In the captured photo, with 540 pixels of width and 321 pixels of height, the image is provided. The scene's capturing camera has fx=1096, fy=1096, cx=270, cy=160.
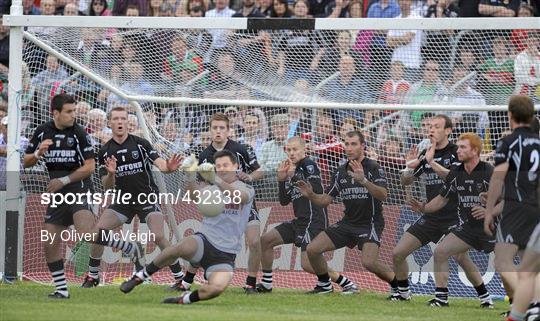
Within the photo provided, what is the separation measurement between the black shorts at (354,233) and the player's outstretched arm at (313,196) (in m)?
0.33

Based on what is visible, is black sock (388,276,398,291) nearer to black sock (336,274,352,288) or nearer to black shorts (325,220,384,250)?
black shorts (325,220,384,250)

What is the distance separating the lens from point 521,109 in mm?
10102

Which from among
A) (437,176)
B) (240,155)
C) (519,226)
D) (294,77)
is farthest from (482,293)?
(294,77)

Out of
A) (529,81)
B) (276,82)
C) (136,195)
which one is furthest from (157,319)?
(529,81)

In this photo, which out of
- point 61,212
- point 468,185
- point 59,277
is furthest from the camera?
point 468,185

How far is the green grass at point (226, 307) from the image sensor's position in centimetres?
1016

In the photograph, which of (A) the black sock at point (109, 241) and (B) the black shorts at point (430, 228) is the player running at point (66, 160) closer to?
(A) the black sock at point (109, 241)

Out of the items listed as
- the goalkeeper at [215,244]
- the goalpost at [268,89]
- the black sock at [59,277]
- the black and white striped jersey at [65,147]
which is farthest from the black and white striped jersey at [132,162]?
the goalkeeper at [215,244]

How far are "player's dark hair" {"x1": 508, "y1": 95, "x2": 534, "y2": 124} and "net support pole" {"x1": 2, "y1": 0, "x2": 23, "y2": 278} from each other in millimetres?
6164

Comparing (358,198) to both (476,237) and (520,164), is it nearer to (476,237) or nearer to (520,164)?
(476,237)

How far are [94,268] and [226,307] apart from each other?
2.79 meters

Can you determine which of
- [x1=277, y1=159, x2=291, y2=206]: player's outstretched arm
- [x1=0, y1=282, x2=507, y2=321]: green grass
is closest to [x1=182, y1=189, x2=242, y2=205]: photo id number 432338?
[x1=0, y1=282, x2=507, y2=321]: green grass

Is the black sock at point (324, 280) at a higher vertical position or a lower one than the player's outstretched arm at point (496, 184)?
lower

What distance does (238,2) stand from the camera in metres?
18.2
